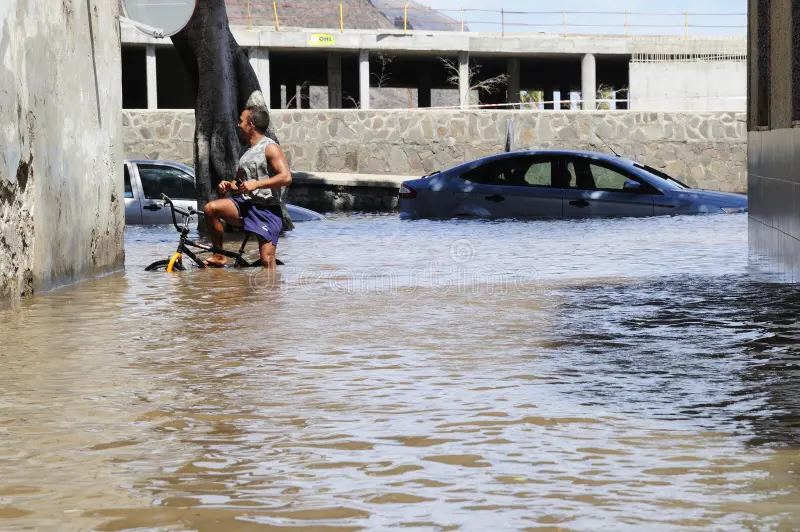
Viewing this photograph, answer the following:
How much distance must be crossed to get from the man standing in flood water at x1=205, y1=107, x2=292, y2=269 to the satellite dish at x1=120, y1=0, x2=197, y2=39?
1.93m

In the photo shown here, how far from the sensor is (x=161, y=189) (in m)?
20.9

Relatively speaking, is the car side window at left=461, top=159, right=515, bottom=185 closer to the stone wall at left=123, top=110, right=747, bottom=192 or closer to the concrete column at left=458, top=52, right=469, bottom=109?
the stone wall at left=123, top=110, right=747, bottom=192

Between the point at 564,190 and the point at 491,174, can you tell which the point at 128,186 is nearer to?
the point at 491,174

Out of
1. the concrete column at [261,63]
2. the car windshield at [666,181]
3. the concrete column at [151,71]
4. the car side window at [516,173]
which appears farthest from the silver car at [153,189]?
the concrete column at [261,63]

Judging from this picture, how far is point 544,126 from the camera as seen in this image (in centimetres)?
3309

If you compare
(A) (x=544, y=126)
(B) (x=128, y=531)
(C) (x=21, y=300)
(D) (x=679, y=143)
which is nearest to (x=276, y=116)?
(A) (x=544, y=126)

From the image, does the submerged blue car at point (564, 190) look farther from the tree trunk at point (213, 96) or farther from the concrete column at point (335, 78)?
the concrete column at point (335, 78)

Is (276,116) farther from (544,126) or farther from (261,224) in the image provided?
(261,224)

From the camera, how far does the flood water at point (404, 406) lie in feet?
13.7

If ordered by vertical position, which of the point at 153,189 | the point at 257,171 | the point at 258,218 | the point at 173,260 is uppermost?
the point at 257,171

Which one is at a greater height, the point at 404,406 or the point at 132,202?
the point at 132,202

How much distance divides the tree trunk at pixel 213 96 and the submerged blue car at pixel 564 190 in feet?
9.91

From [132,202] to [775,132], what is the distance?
10.2 metres

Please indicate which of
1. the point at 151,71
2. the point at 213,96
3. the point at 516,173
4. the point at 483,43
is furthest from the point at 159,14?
the point at 483,43
